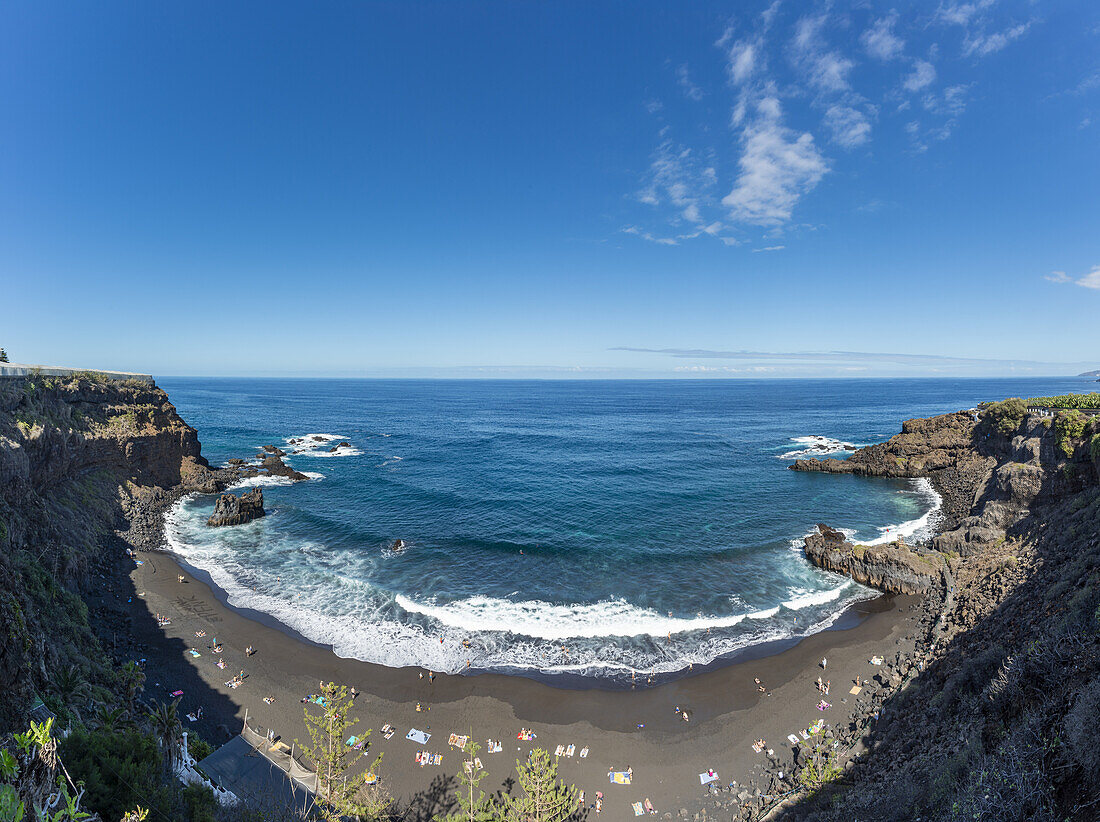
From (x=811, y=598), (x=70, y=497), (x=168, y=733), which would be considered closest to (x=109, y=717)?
(x=168, y=733)

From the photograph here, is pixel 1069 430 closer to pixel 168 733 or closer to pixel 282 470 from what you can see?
pixel 168 733

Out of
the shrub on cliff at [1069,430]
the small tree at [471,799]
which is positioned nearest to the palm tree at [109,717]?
the small tree at [471,799]

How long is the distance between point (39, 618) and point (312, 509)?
3253 cm

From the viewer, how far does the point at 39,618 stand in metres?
22.0

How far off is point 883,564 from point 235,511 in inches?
2465

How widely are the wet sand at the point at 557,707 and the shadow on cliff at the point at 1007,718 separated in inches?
164

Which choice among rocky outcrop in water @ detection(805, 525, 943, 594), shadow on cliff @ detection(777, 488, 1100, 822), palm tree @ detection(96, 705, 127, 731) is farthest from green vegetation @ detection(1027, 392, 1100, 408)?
palm tree @ detection(96, 705, 127, 731)

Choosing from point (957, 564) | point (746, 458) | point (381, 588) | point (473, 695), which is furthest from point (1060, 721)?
point (746, 458)

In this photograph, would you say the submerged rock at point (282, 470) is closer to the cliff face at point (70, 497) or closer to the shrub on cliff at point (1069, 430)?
the cliff face at point (70, 497)

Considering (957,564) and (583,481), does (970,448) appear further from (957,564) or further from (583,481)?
(583,481)

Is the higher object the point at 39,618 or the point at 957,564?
the point at 39,618

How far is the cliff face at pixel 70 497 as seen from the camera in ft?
60.4

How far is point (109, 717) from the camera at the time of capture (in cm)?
1697

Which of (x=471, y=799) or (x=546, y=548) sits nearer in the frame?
(x=471, y=799)
